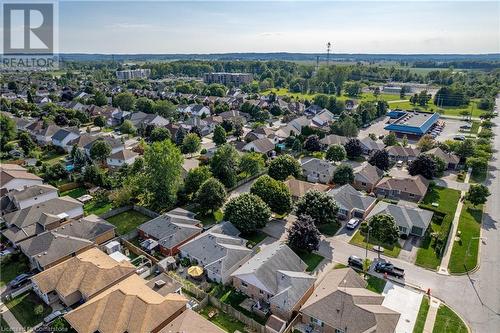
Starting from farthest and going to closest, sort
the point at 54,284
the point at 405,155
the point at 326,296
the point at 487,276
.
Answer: the point at 405,155 < the point at 487,276 < the point at 54,284 < the point at 326,296

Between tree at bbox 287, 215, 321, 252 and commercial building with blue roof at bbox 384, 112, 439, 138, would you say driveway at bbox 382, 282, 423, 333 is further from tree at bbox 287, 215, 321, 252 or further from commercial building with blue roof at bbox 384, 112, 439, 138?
commercial building with blue roof at bbox 384, 112, 439, 138

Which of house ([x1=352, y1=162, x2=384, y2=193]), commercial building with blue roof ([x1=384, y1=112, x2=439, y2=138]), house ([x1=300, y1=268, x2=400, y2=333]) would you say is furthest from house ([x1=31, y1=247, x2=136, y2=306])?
commercial building with blue roof ([x1=384, y1=112, x2=439, y2=138])

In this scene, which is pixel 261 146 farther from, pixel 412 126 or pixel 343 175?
pixel 412 126

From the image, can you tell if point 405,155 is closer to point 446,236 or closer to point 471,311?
point 446,236

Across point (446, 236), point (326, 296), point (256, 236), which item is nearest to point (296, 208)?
point (256, 236)

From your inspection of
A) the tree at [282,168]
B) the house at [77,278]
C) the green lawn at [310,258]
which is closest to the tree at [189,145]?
the tree at [282,168]
